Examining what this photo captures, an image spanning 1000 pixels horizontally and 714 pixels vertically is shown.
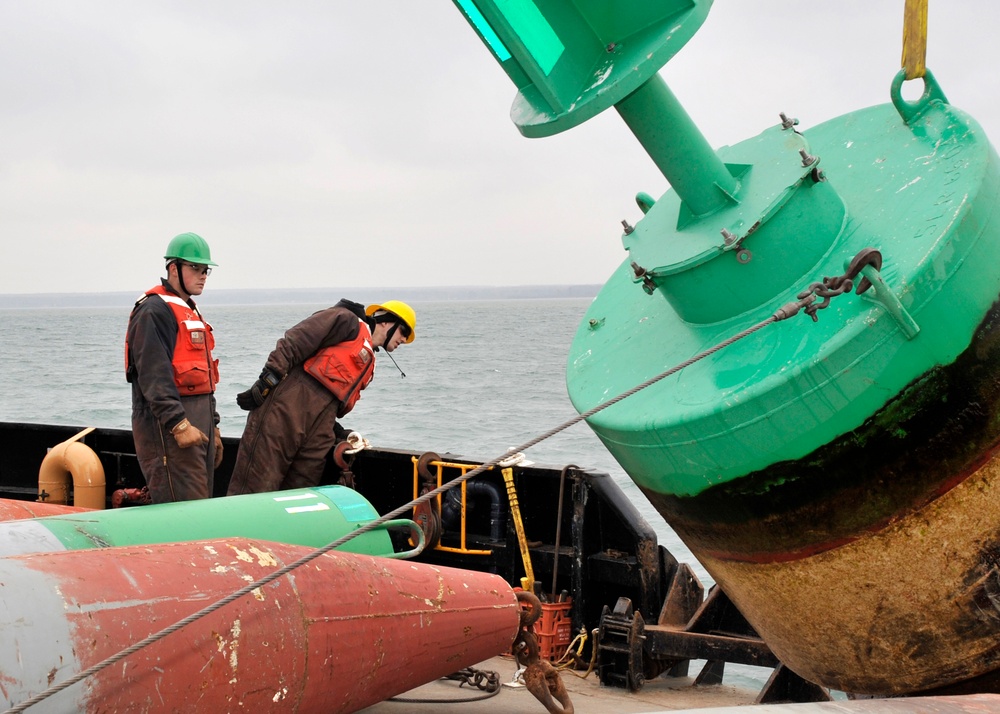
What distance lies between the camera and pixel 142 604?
3143 millimetres

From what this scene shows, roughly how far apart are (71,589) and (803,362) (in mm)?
2468

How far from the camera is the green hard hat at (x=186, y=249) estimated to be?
584cm

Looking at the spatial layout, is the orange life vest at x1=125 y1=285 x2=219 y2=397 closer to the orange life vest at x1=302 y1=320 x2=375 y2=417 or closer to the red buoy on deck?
the orange life vest at x1=302 y1=320 x2=375 y2=417

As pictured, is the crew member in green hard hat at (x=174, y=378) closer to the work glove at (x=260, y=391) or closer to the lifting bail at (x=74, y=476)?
the work glove at (x=260, y=391)

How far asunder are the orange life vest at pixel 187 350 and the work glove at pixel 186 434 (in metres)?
0.31

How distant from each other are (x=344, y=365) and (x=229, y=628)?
328 cm

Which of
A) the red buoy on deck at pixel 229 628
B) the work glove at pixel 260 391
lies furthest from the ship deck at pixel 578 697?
the work glove at pixel 260 391

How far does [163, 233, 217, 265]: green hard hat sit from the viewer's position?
5.84 meters

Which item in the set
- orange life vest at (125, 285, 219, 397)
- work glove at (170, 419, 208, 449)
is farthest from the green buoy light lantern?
orange life vest at (125, 285, 219, 397)

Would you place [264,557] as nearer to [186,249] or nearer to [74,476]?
[186,249]

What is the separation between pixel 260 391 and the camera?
243 inches

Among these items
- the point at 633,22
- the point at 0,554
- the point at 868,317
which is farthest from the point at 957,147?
the point at 0,554

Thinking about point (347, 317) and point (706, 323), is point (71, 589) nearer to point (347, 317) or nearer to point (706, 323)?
point (706, 323)

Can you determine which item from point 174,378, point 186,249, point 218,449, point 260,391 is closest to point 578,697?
point 260,391
